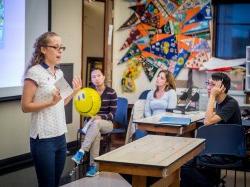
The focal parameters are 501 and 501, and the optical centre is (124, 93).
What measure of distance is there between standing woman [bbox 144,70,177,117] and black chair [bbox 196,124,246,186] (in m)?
1.59

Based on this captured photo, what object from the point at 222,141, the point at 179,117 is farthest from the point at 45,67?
the point at 179,117

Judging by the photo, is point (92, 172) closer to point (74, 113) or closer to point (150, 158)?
point (74, 113)

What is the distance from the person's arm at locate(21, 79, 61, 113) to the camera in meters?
3.26

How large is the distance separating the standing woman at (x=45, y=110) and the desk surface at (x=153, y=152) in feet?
1.43

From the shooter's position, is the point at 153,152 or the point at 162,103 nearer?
the point at 153,152

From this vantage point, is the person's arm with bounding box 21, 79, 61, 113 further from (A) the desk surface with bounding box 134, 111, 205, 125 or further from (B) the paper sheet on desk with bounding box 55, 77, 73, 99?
(A) the desk surface with bounding box 134, 111, 205, 125

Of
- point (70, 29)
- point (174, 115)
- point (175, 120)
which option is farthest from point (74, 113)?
point (175, 120)

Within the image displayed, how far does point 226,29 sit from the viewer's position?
7.48 meters

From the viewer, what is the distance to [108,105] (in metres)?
6.07

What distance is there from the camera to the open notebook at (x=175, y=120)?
16.7 ft

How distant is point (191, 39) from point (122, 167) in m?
4.93

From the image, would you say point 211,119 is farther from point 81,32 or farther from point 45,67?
point 81,32

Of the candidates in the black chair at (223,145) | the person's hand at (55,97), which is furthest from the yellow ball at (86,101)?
the person's hand at (55,97)

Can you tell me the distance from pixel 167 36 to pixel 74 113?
1839mm
